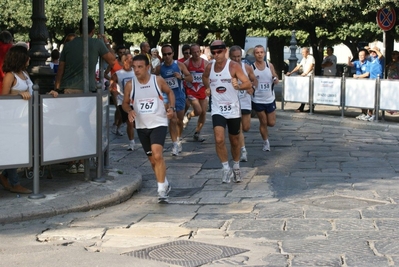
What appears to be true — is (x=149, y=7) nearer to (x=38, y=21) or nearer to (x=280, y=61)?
(x=280, y=61)

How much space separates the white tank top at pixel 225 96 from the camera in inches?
404

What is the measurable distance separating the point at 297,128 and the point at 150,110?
8352mm

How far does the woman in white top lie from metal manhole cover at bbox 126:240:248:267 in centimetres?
277

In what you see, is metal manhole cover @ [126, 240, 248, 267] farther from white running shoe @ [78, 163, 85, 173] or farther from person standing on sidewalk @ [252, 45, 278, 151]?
person standing on sidewalk @ [252, 45, 278, 151]

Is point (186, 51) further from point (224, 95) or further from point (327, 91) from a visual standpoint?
point (327, 91)

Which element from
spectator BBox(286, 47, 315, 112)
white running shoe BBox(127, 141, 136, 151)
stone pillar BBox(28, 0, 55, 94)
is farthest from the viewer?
spectator BBox(286, 47, 315, 112)

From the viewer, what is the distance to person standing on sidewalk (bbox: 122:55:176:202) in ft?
30.0

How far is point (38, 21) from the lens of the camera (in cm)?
1092

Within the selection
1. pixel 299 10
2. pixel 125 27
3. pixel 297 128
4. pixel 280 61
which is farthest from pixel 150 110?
pixel 280 61

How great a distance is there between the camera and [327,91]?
1934 cm

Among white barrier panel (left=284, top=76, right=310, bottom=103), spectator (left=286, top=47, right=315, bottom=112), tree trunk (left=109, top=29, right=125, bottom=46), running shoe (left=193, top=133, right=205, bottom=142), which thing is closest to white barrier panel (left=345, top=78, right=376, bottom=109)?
white barrier panel (left=284, top=76, right=310, bottom=103)

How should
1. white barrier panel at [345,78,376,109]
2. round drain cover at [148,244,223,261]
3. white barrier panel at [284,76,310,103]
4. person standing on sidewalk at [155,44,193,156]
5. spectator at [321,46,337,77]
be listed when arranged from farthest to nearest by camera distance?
spectator at [321,46,337,77] → white barrier panel at [284,76,310,103] → white barrier panel at [345,78,376,109] → person standing on sidewalk at [155,44,193,156] → round drain cover at [148,244,223,261]

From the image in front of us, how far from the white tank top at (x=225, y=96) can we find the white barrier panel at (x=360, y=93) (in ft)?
27.0

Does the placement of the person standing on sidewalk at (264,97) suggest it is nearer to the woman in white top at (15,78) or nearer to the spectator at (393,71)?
the woman in white top at (15,78)
